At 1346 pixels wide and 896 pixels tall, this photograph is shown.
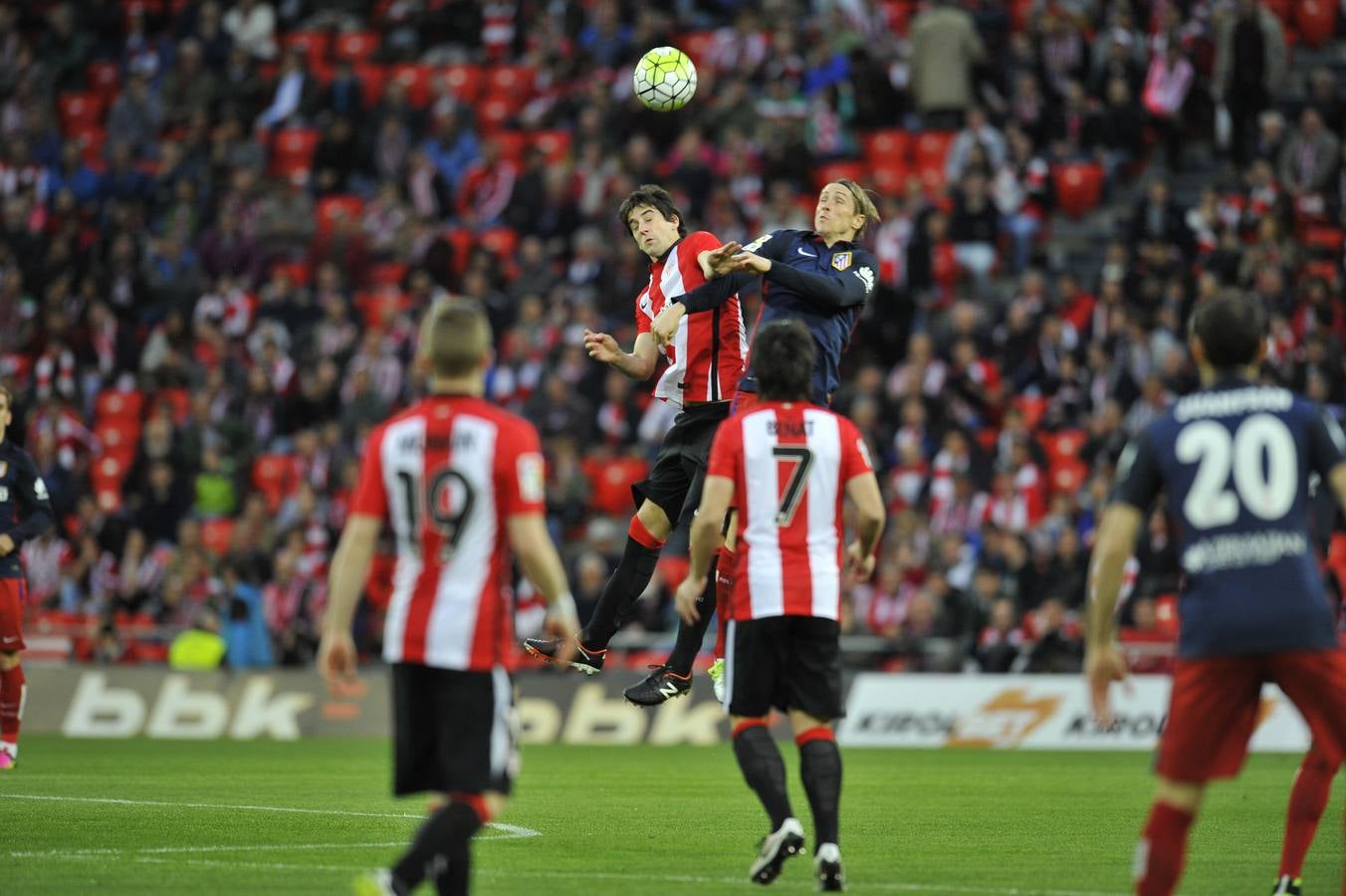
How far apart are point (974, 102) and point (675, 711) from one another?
33.2ft

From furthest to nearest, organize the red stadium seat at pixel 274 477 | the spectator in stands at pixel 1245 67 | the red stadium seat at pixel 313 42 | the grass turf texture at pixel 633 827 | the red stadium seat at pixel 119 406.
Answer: the red stadium seat at pixel 313 42, the red stadium seat at pixel 119 406, the red stadium seat at pixel 274 477, the spectator in stands at pixel 1245 67, the grass turf texture at pixel 633 827

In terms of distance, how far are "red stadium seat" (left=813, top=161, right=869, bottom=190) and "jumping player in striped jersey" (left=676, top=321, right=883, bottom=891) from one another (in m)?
18.1

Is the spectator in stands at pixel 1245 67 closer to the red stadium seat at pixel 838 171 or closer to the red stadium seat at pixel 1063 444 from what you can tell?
the red stadium seat at pixel 838 171

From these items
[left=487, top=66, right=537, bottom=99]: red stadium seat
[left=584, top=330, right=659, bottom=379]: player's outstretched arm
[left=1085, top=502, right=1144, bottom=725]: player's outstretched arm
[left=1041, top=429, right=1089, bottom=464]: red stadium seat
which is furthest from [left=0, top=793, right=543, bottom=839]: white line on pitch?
[left=487, top=66, right=537, bottom=99]: red stadium seat

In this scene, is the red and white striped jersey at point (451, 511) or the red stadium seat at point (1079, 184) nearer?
the red and white striped jersey at point (451, 511)

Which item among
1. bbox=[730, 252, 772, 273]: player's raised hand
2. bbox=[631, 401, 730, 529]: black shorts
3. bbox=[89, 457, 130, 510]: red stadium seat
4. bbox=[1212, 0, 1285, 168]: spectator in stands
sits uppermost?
bbox=[1212, 0, 1285, 168]: spectator in stands

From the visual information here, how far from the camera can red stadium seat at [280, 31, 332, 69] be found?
3269 cm

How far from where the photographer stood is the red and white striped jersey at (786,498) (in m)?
8.95

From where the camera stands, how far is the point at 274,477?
87.5ft

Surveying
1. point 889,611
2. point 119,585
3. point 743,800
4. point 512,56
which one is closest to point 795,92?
point 512,56

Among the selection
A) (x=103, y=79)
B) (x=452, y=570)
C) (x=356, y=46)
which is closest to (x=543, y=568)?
(x=452, y=570)

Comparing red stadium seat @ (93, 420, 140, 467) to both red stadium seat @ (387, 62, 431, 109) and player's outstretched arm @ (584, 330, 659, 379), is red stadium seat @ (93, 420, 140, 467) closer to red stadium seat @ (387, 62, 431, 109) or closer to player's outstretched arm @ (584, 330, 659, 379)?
red stadium seat @ (387, 62, 431, 109)

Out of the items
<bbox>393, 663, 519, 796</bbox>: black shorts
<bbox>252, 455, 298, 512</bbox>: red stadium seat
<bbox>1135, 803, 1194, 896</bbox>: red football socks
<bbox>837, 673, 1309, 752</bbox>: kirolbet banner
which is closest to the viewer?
<bbox>1135, 803, 1194, 896</bbox>: red football socks

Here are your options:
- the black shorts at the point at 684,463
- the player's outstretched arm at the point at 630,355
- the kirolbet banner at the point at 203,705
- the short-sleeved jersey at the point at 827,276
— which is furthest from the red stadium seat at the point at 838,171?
the short-sleeved jersey at the point at 827,276
